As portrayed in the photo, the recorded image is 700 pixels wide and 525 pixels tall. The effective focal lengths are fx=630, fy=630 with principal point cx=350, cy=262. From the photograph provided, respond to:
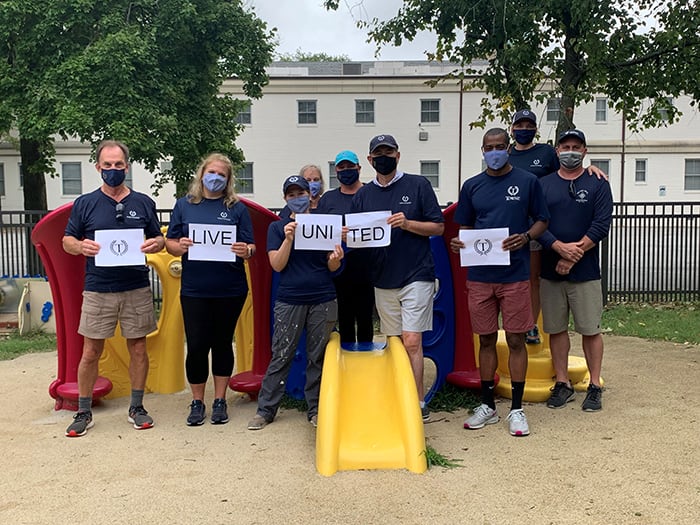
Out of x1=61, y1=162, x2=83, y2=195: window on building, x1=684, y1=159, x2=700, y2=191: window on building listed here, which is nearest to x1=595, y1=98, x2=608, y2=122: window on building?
x1=684, y1=159, x2=700, y2=191: window on building

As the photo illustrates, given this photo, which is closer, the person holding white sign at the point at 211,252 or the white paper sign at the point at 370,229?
the white paper sign at the point at 370,229

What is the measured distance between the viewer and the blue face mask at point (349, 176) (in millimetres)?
4863

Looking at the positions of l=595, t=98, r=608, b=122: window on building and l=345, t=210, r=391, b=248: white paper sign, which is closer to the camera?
l=345, t=210, r=391, b=248: white paper sign

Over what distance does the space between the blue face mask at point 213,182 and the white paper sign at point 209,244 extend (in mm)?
286

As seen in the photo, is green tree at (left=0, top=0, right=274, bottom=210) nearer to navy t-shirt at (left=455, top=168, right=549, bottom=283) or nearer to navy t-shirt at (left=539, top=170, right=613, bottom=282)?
navy t-shirt at (left=455, top=168, right=549, bottom=283)

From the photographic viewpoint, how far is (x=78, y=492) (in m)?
3.79

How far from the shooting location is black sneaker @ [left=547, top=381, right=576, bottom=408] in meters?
5.25

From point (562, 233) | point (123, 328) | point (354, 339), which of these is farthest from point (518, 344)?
point (123, 328)

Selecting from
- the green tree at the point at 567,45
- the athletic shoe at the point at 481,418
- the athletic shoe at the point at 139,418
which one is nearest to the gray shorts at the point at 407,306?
the athletic shoe at the point at 481,418

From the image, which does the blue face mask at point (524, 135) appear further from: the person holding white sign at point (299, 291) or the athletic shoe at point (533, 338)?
the person holding white sign at point (299, 291)

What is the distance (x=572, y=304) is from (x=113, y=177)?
3.70 meters

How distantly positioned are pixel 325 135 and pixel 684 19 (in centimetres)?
2174

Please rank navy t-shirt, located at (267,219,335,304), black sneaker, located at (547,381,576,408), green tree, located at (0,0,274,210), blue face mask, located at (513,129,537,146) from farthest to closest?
green tree, located at (0,0,274,210)
black sneaker, located at (547,381,576,408)
blue face mask, located at (513,129,537,146)
navy t-shirt, located at (267,219,335,304)

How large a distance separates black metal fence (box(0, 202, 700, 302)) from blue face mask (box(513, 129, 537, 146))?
245 inches
